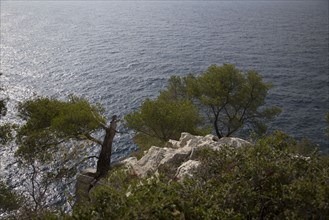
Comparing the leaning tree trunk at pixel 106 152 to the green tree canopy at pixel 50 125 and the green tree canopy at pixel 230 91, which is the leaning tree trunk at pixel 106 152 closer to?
the green tree canopy at pixel 50 125

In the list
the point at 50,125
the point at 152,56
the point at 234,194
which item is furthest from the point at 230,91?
the point at 152,56

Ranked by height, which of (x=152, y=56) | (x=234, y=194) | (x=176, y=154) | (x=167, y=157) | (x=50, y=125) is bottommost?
(x=152, y=56)

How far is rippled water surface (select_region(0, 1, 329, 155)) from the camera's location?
78.9 meters

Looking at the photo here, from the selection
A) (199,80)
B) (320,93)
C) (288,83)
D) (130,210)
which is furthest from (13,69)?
(130,210)

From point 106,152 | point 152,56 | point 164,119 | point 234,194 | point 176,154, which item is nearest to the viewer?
point 234,194

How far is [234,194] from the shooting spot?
17.7 meters

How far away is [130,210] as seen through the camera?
1415 centimetres

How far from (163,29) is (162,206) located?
14887 cm

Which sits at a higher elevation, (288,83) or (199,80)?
(199,80)

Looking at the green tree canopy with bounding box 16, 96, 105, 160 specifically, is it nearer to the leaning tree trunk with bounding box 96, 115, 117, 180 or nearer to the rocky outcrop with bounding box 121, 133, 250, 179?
the leaning tree trunk with bounding box 96, 115, 117, 180

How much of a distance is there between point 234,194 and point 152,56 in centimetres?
9926

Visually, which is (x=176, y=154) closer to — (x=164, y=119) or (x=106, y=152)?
(x=106, y=152)

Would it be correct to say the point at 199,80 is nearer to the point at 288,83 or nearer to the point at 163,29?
the point at 288,83

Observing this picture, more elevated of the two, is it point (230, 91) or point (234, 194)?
point (234, 194)
